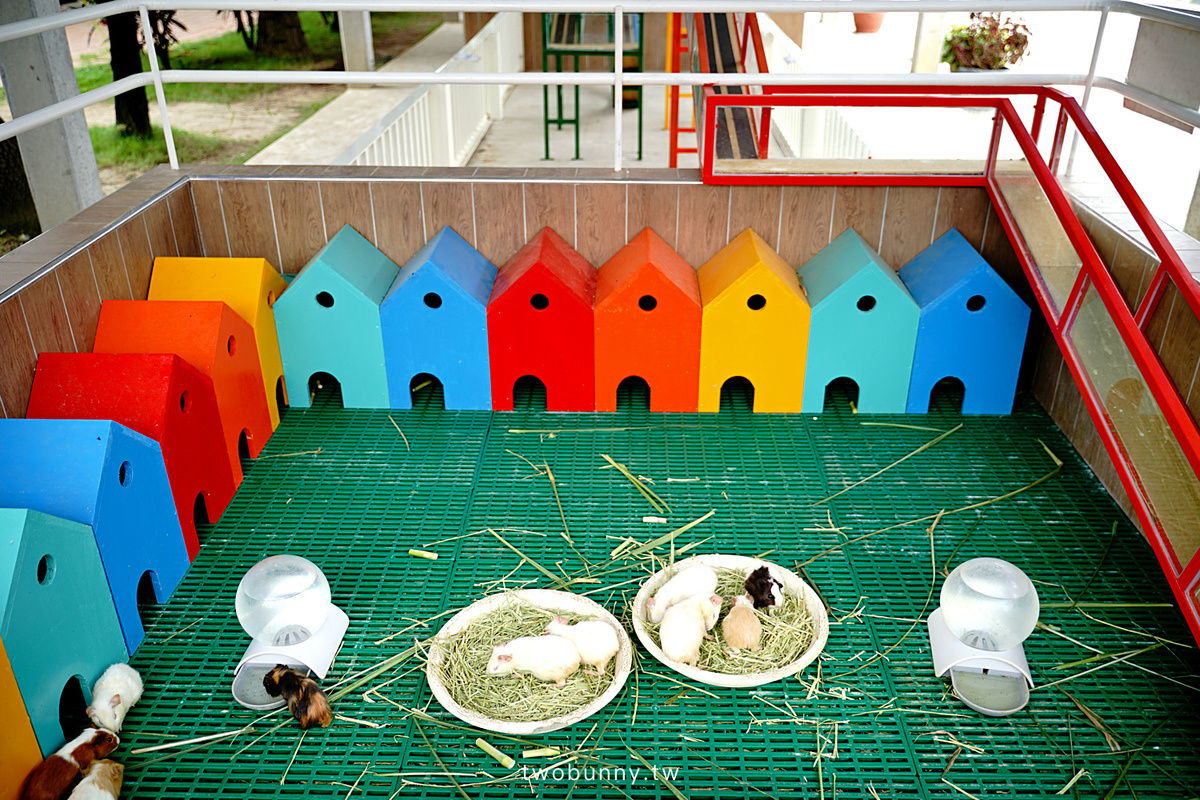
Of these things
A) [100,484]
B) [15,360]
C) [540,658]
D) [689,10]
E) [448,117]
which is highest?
[689,10]

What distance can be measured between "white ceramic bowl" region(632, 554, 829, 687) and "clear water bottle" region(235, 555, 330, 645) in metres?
1.01

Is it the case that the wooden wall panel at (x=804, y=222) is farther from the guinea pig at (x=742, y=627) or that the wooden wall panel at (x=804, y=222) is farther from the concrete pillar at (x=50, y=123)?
the concrete pillar at (x=50, y=123)

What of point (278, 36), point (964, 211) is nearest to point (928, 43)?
point (964, 211)

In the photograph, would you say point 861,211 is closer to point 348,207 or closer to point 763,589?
point 763,589

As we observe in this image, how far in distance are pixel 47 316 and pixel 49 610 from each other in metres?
1.36

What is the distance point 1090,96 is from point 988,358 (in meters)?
1.32

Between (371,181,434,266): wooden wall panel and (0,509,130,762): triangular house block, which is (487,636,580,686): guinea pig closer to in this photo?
(0,509,130,762): triangular house block

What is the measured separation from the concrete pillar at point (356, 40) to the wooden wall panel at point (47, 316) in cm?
1362

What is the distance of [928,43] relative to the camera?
1243 centimetres

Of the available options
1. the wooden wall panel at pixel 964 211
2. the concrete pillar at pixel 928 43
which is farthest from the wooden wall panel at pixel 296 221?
the concrete pillar at pixel 928 43

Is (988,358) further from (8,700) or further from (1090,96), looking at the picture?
(8,700)

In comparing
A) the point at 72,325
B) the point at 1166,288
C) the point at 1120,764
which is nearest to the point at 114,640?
the point at 72,325

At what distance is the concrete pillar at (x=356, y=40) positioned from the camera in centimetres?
1566

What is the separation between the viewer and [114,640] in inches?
111
